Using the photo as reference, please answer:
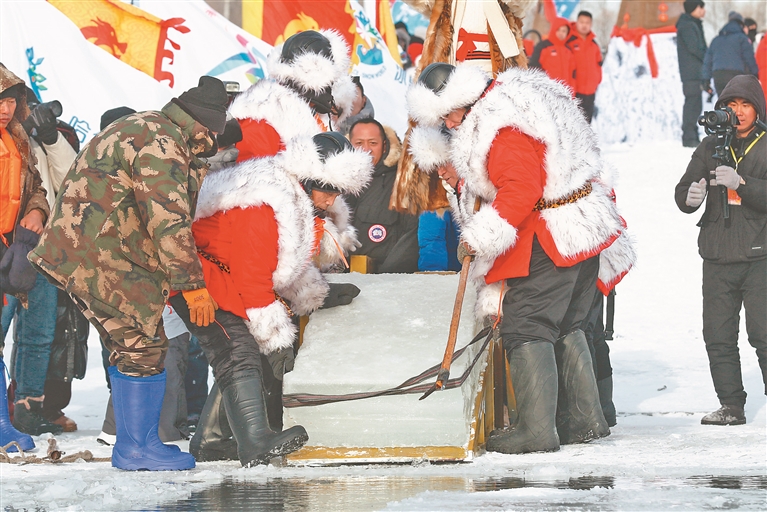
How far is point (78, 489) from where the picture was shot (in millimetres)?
3844

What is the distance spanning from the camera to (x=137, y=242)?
4539mm

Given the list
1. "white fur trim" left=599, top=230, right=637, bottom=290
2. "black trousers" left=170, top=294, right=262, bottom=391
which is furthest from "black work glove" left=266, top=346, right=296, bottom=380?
"white fur trim" left=599, top=230, right=637, bottom=290

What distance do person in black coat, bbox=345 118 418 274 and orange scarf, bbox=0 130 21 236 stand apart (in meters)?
2.08

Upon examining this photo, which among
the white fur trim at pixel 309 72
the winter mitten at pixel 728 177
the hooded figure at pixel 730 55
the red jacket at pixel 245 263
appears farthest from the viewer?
the hooded figure at pixel 730 55

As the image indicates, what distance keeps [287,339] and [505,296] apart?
3.34 feet

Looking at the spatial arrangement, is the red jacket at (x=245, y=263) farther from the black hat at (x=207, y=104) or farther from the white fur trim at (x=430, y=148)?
the white fur trim at (x=430, y=148)

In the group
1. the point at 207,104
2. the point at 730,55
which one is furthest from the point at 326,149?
the point at 730,55

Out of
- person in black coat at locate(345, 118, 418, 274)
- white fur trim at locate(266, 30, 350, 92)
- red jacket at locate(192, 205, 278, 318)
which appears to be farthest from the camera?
person in black coat at locate(345, 118, 418, 274)

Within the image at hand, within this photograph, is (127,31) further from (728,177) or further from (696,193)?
(728,177)

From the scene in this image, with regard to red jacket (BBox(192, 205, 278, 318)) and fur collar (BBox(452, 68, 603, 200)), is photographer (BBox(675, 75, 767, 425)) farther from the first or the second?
red jacket (BBox(192, 205, 278, 318))

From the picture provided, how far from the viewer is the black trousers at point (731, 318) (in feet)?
19.7

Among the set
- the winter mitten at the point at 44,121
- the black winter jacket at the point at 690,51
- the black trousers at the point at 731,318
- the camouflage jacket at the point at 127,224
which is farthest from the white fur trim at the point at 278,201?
the black winter jacket at the point at 690,51

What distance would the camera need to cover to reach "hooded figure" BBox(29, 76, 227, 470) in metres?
4.37

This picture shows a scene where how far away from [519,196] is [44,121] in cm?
304
